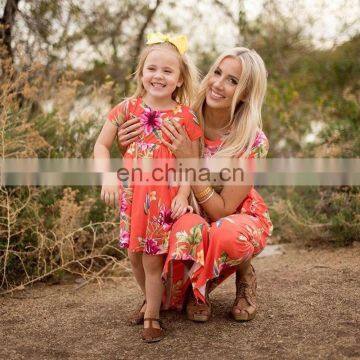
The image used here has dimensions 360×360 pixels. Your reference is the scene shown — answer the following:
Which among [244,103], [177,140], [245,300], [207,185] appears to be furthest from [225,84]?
[245,300]

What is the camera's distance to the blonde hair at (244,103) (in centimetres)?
265

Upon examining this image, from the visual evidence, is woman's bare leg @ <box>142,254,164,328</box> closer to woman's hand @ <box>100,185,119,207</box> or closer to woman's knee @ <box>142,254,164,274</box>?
woman's knee @ <box>142,254,164,274</box>

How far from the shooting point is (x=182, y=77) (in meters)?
2.70

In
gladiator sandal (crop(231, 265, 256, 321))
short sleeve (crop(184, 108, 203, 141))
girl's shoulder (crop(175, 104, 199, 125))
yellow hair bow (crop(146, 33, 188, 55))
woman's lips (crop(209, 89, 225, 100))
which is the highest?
yellow hair bow (crop(146, 33, 188, 55))

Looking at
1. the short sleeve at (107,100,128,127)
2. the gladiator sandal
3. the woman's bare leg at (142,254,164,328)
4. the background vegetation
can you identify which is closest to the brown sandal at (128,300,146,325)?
the woman's bare leg at (142,254,164,328)

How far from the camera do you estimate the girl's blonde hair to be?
8.59 feet

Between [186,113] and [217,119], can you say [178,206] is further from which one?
[217,119]

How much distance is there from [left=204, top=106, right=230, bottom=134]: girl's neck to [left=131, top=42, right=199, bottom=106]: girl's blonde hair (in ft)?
0.34

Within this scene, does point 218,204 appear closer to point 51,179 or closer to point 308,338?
point 308,338

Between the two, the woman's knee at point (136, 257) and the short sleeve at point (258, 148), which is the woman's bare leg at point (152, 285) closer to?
the woman's knee at point (136, 257)

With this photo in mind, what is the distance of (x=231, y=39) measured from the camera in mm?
6914

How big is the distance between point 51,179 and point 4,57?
1580mm

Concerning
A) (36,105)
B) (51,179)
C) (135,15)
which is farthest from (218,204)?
(135,15)

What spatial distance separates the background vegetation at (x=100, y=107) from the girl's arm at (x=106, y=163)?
0.72 metres
